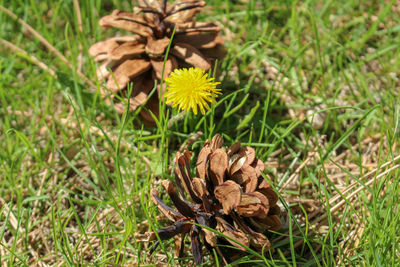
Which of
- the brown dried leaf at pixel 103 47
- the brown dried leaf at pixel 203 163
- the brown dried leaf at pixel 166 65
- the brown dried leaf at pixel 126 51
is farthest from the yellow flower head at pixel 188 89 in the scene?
the brown dried leaf at pixel 103 47

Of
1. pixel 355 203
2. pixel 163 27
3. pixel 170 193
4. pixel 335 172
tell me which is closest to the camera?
pixel 170 193

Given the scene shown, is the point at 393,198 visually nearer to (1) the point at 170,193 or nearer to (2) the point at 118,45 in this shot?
(1) the point at 170,193

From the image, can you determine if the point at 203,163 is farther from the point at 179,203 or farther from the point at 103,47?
the point at 103,47

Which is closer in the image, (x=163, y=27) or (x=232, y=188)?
(x=232, y=188)

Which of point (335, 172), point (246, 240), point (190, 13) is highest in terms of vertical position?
point (190, 13)

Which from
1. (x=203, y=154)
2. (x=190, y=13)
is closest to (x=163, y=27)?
(x=190, y=13)

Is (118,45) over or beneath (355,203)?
over
